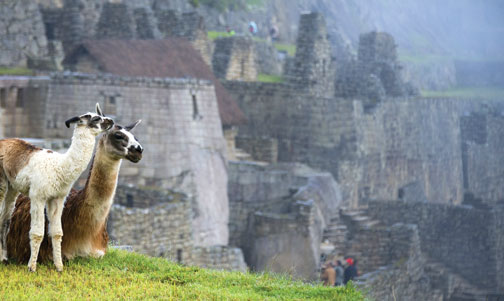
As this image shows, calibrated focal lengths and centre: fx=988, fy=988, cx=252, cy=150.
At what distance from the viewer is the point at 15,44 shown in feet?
98.4

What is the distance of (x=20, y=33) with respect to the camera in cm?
3078

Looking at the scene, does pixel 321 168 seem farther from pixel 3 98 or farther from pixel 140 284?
pixel 140 284

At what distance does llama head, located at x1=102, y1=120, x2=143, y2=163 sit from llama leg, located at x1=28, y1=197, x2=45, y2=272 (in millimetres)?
866

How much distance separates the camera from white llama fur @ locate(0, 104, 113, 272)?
952 cm

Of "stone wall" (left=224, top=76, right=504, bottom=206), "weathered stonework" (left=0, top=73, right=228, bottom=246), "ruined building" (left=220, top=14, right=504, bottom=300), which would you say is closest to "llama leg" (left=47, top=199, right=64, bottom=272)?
"ruined building" (left=220, top=14, right=504, bottom=300)

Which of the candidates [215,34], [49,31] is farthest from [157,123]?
[215,34]

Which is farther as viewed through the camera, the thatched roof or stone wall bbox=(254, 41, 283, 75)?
stone wall bbox=(254, 41, 283, 75)

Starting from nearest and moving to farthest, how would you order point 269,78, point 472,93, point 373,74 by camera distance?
point 269,78 < point 373,74 < point 472,93

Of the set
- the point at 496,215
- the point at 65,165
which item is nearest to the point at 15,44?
the point at 496,215

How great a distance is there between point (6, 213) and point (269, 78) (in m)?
31.8

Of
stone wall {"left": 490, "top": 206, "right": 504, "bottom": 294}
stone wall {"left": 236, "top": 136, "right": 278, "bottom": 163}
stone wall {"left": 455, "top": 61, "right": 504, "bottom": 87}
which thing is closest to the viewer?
stone wall {"left": 490, "top": 206, "right": 504, "bottom": 294}

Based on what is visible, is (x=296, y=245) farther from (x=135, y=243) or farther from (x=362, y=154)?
(x=362, y=154)

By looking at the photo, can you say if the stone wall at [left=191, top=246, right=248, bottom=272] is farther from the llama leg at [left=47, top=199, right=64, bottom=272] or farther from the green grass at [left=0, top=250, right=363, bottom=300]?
the llama leg at [left=47, top=199, right=64, bottom=272]

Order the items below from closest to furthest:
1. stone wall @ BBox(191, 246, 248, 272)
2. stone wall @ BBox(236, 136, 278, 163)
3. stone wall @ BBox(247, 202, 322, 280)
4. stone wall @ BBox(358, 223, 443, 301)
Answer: stone wall @ BBox(191, 246, 248, 272), stone wall @ BBox(358, 223, 443, 301), stone wall @ BBox(247, 202, 322, 280), stone wall @ BBox(236, 136, 278, 163)
